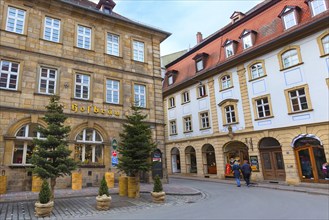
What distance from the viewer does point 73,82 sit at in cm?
1645

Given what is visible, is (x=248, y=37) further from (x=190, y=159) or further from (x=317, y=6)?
(x=190, y=159)

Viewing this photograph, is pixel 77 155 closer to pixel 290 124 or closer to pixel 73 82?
pixel 73 82

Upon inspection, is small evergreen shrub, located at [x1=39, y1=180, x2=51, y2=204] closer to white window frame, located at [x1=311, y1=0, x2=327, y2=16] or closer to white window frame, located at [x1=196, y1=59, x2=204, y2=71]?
white window frame, located at [x1=311, y1=0, x2=327, y2=16]

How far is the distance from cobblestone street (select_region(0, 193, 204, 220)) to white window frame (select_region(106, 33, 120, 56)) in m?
10.6

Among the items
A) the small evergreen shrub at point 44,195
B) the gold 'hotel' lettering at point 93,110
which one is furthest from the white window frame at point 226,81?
the small evergreen shrub at point 44,195

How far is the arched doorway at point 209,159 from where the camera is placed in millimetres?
24641

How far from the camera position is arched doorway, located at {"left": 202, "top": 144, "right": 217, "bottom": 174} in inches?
970

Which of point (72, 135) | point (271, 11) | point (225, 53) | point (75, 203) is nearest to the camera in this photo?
point (75, 203)

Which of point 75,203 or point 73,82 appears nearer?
point 75,203

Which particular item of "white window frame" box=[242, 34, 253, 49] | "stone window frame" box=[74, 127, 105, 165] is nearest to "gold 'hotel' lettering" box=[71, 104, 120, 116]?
"stone window frame" box=[74, 127, 105, 165]

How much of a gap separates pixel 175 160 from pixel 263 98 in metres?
13.5

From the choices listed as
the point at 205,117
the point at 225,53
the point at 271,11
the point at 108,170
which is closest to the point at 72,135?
the point at 108,170

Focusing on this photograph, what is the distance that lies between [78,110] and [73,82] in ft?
6.11

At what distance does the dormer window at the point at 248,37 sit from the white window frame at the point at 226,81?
3006mm
